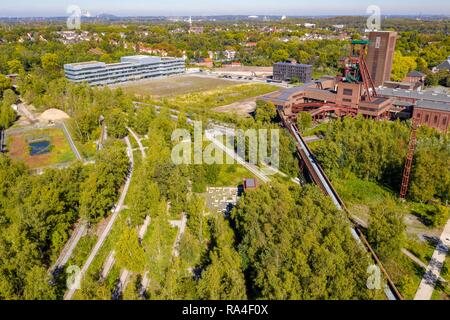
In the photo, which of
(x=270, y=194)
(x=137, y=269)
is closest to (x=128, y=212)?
(x=137, y=269)

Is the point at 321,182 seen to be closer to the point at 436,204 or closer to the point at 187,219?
the point at 436,204

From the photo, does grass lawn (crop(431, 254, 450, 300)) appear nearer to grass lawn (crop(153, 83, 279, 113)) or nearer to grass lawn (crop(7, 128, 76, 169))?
grass lawn (crop(7, 128, 76, 169))

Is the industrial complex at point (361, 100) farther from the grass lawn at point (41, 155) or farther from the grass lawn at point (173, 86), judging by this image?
the grass lawn at point (41, 155)

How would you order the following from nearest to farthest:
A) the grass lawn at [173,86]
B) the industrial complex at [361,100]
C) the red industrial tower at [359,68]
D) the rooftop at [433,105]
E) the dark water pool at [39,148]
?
the dark water pool at [39,148] < the rooftop at [433,105] < the industrial complex at [361,100] < the red industrial tower at [359,68] < the grass lawn at [173,86]

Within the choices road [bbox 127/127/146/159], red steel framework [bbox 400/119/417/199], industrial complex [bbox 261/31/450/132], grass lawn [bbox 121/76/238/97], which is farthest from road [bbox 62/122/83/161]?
red steel framework [bbox 400/119/417/199]

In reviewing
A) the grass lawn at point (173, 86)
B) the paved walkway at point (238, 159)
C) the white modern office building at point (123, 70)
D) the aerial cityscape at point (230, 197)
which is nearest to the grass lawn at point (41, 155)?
the aerial cityscape at point (230, 197)
